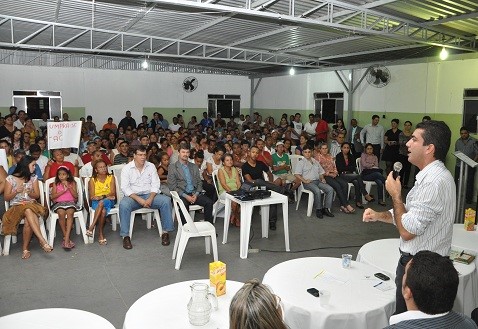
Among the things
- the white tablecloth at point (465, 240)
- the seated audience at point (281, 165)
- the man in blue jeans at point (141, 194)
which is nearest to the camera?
the white tablecloth at point (465, 240)

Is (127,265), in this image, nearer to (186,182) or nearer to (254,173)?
(186,182)

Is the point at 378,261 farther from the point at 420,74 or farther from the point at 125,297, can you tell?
the point at 420,74

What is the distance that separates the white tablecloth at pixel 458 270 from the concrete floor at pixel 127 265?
134cm

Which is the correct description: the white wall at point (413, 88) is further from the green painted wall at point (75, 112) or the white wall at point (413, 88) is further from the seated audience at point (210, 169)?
the green painted wall at point (75, 112)

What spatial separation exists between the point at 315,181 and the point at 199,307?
192 inches

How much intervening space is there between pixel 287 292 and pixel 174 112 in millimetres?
12597

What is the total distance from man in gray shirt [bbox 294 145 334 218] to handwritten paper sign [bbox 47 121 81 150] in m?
3.46

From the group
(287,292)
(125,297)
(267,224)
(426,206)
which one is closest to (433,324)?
(426,206)

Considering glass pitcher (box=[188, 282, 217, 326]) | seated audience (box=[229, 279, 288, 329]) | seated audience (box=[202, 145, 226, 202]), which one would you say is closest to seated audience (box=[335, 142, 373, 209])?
seated audience (box=[202, 145, 226, 202])

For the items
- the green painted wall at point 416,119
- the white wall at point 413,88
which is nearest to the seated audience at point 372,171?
the green painted wall at point 416,119

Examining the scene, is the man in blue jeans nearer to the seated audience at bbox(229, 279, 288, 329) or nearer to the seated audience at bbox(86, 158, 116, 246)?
the seated audience at bbox(86, 158, 116, 246)

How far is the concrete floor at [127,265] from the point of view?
3771 millimetres

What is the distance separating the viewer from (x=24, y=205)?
4801 millimetres

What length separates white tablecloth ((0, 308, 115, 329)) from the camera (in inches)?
86.0
